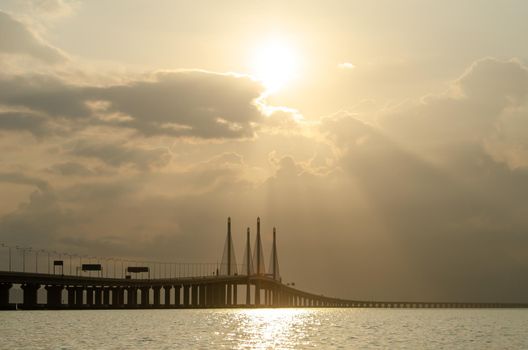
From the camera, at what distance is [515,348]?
3836 inches

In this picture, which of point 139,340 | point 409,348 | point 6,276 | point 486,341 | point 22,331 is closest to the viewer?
point 409,348

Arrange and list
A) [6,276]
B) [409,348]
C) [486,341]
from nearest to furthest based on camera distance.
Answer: [409,348]
[486,341]
[6,276]

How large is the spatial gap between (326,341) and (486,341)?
19.7m

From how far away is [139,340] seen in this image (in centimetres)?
10100

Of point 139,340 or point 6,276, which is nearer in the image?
point 139,340

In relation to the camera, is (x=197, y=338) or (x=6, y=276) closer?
(x=197, y=338)

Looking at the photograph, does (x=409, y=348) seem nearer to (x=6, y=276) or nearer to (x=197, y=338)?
(x=197, y=338)

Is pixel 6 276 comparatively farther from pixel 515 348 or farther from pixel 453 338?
pixel 515 348

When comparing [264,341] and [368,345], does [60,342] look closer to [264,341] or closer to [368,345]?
[264,341]

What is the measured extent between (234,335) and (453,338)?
25.7 meters

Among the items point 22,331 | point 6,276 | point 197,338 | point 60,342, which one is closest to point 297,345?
point 197,338

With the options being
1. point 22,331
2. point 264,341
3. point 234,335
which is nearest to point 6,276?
point 22,331

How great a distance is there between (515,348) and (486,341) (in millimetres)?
11508

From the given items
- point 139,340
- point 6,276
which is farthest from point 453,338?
point 6,276
